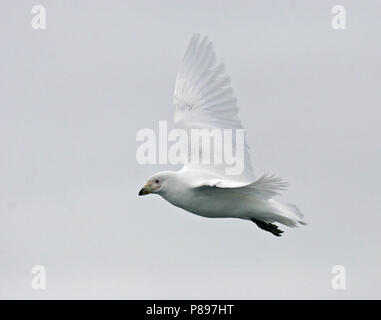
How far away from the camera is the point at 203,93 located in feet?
79.9

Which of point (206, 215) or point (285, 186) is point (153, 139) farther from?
point (285, 186)

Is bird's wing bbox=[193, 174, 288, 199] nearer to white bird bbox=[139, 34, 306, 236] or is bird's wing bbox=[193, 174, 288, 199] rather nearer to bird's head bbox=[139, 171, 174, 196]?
white bird bbox=[139, 34, 306, 236]

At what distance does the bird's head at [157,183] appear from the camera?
22.0m

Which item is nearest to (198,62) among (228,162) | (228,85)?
(228,85)

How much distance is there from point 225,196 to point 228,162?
1808 mm

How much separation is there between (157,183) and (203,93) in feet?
10.4

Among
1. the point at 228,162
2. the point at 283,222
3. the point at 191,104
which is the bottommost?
the point at 283,222

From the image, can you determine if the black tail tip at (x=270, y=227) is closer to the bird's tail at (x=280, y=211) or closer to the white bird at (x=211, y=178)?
the white bird at (x=211, y=178)

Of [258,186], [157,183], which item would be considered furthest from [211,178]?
[258,186]

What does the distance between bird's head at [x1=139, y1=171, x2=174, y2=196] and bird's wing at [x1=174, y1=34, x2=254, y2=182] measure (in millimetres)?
2162

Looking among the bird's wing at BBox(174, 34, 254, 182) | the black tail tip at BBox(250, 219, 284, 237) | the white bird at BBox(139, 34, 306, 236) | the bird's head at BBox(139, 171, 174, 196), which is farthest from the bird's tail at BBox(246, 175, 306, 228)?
the bird's wing at BBox(174, 34, 254, 182)

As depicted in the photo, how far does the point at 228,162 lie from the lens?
23.2m

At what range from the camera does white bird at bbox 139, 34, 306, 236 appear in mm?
21406

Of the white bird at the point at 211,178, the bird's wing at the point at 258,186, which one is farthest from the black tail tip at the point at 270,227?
the bird's wing at the point at 258,186
